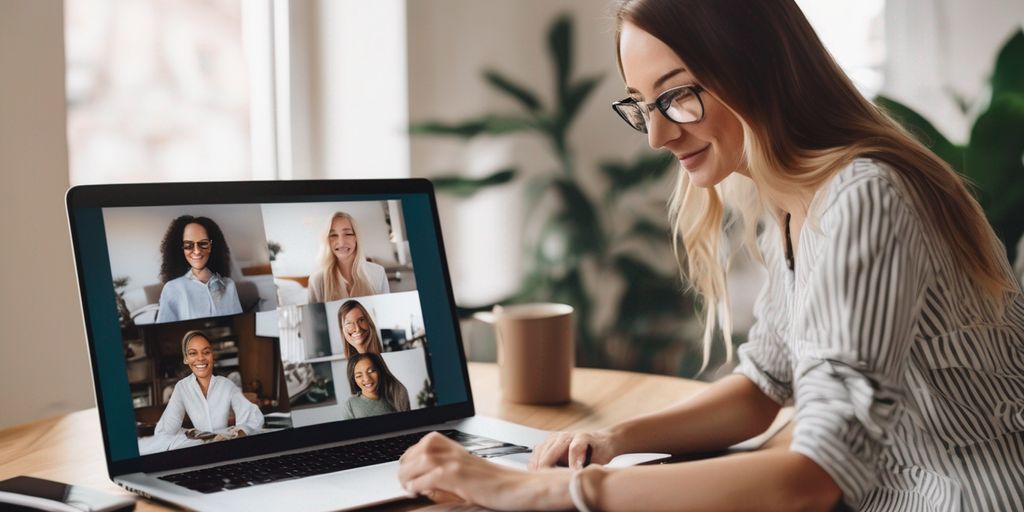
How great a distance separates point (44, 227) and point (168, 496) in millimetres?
583

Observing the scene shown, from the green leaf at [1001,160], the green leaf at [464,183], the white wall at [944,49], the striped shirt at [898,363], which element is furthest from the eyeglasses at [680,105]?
the white wall at [944,49]

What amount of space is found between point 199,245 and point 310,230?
4.5 inches

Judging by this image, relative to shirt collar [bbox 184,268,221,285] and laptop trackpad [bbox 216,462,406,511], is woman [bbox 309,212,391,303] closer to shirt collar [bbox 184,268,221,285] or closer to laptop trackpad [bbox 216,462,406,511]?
shirt collar [bbox 184,268,221,285]

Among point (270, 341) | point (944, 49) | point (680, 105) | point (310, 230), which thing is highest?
point (944, 49)

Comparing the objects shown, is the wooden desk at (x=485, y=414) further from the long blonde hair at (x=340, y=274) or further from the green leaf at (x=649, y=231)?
the green leaf at (x=649, y=231)

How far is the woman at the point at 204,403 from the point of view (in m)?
0.78

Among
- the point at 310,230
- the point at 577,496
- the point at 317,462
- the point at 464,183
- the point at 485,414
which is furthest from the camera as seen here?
the point at 464,183

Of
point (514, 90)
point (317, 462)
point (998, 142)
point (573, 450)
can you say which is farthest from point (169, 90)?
point (998, 142)

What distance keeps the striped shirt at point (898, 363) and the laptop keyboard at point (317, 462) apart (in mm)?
305

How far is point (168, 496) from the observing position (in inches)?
27.5

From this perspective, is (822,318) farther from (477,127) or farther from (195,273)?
(477,127)

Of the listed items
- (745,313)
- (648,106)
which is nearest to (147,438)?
(648,106)

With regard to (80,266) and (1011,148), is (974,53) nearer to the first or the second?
(1011,148)

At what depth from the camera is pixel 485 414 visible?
1035mm
